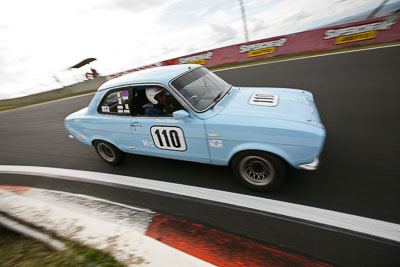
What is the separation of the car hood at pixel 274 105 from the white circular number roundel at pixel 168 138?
2.19 feet

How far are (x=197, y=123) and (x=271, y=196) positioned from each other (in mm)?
1330

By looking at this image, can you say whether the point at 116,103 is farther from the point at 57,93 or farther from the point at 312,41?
the point at 57,93

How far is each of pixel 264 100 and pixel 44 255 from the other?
10.00 ft

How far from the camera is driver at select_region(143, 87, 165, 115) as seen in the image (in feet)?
9.77

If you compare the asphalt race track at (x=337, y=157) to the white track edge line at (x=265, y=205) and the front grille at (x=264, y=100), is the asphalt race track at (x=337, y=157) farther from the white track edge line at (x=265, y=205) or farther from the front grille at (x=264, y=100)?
the front grille at (x=264, y=100)

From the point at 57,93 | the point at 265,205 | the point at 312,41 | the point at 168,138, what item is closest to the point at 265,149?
the point at 265,205

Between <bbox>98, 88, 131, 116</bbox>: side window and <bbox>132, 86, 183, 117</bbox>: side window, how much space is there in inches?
5.9

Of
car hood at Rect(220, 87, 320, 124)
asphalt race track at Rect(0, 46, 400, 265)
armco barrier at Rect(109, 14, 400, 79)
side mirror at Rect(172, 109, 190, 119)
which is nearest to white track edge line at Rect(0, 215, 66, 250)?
asphalt race track at Rect(0, 46, 400, 265)

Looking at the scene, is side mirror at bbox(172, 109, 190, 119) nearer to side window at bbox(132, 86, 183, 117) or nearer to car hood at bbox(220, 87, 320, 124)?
side window at bbox(132, 86, 183, 117)

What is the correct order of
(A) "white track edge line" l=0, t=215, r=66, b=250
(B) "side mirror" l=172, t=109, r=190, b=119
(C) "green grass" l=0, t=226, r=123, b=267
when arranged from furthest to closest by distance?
(B) "side mirror" l=172, t=109, r=190, b=119, (A) "white track edge line" l=0, t=215, r=66, b=250, (C) "green grass" l=0, t=226, r=123, b=267

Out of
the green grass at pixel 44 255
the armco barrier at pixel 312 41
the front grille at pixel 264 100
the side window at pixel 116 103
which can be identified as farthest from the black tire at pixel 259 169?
the armco barrier at pixel 312 41

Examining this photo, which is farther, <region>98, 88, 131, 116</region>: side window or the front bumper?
<region>98, 88, 131, 116</region>: side window

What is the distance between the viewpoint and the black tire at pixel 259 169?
2.46 m

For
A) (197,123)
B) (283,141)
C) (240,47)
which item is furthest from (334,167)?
(240,47)
